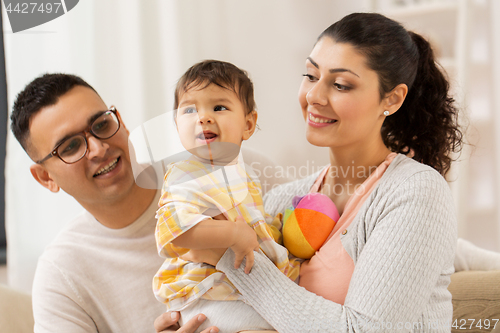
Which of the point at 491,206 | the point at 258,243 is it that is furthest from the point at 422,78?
the point at 491,206

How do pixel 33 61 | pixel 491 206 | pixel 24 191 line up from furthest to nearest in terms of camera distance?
1. pixel 491 206
2. pixel 24 191
3. pixel 33 61

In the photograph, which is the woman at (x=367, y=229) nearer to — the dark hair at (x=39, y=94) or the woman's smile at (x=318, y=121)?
the woman's smile at (x=318, y=121)

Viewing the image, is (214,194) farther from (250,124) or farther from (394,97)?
(394,97)

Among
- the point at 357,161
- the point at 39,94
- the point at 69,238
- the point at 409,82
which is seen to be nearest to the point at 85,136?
the point at 39,94

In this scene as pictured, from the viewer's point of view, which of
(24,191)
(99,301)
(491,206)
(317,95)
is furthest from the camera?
(491,206)

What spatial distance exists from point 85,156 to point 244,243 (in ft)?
1.54

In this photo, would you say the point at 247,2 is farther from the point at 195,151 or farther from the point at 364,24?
the point at 195,151

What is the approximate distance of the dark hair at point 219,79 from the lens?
630 mm

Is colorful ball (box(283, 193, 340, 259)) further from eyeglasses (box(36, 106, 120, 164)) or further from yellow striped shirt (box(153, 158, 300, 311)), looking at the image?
eyeglasses (box(36, 106, 120, 164))

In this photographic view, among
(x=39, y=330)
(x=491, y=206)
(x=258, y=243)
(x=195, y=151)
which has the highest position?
(x=195, y=151)

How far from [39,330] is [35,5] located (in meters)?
0.81

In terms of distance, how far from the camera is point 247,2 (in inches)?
31.5

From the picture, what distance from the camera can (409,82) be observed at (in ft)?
2.94

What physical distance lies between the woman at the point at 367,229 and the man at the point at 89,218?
24 centimetres
